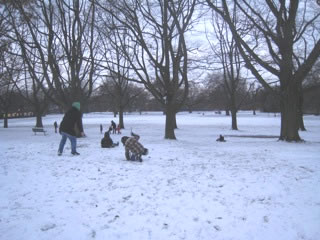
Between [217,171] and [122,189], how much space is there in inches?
103

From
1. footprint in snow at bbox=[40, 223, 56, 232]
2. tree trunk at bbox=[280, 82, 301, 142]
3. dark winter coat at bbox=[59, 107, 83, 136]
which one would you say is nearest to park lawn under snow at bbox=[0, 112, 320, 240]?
footprint in snow at bbox=[40, 223, 56, 232]

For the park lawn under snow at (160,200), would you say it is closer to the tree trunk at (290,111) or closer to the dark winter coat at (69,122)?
the dark winter coat at (69,122)

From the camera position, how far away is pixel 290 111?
38.6 feet

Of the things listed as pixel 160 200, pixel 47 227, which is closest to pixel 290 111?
pixel 160 200

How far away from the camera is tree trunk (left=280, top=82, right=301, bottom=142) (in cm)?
1166

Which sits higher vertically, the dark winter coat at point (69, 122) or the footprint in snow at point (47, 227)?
the dark winter coat at point (69, 122)

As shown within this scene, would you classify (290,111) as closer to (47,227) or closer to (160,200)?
(160,200)

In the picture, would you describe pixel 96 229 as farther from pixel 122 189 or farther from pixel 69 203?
pixel 122 189

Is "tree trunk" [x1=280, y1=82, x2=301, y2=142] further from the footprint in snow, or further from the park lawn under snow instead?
the footprint in snow

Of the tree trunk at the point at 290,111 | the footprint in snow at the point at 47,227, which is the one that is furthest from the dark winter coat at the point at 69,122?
the tree trunk at the point at 290,111

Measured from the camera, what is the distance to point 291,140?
11.7 metres

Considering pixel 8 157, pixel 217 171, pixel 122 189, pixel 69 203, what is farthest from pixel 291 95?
pixel 8 157

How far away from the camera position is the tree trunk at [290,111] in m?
11.7

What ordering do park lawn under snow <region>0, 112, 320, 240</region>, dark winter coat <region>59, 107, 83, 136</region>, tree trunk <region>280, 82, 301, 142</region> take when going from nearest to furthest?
park lawn under snow <region>0, 112, 320, 240</region>
dark winter coat <region>59, 107, 83, 136</region>
tree trunk <region>280, 82, 301, 142</region>
